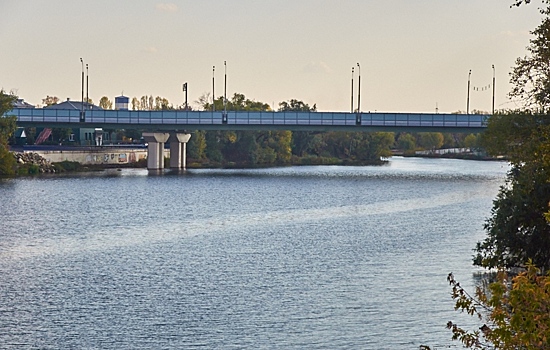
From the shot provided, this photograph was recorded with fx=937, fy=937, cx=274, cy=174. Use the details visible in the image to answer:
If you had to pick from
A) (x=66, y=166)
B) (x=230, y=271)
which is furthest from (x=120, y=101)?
(x=230, y=271)

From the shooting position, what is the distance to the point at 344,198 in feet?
272

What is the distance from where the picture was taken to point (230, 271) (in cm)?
3994

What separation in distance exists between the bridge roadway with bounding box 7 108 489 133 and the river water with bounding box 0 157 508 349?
1801 inches

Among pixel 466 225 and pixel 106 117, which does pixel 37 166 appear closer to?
pixel 106 117

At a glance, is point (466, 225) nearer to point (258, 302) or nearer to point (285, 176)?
point (258, 302)

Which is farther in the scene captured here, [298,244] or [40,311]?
[298,244]

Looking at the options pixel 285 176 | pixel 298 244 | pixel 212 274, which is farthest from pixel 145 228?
pixel 285 176

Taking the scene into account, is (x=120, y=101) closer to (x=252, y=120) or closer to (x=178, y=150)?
(x=178, y=150)

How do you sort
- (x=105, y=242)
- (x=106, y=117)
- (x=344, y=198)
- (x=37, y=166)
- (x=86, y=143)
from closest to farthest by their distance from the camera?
(x=105, y=242), (x=344, y=198), (x=37, y=166), (x=106, y=117), (x=86, y=143)

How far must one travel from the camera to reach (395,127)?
123812mm

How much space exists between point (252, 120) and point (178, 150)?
73.5ft

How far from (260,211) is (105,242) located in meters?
22.1

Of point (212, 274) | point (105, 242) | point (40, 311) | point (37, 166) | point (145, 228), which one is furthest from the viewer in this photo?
point (37, 166)

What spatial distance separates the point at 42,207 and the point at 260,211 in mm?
15986
